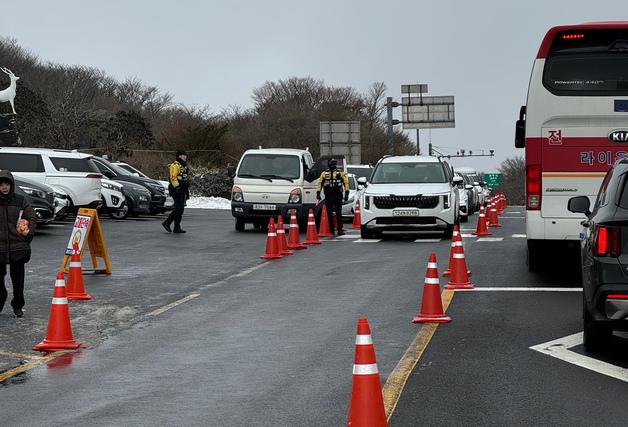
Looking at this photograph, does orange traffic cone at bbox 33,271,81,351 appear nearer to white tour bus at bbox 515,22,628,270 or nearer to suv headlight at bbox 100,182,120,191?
white tour bus at bbox 515,22,628,270

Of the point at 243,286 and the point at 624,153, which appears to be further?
the point at 243,286

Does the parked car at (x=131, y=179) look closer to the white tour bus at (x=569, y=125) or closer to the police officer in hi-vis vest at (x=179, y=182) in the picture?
the police officer in hi-vis vest at (x=179, y=182)

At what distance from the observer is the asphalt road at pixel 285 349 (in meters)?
8.08

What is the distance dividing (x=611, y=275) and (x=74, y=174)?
23.0 metres

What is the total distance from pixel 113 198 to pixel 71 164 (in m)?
3.19

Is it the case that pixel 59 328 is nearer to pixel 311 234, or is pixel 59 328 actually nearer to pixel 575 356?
pixel 575 356

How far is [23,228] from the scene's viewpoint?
1333 cm

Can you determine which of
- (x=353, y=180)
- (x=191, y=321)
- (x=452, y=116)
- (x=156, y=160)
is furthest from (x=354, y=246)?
(x=452, y=116)

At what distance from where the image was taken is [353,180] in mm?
38656

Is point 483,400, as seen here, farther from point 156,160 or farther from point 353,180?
point 156,160

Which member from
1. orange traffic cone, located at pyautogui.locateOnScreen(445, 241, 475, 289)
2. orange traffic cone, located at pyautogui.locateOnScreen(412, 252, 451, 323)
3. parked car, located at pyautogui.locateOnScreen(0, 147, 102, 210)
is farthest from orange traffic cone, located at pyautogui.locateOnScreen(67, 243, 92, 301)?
parked car, located at pyautogui.locateOnScreen(0, 147, 102, 210)

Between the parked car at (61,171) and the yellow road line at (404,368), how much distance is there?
785 inches

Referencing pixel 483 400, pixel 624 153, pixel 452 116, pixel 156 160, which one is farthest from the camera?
pixel 452 116

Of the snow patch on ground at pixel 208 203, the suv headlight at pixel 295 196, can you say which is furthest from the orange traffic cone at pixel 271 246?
the snow patch on ground at pixel 208 203
